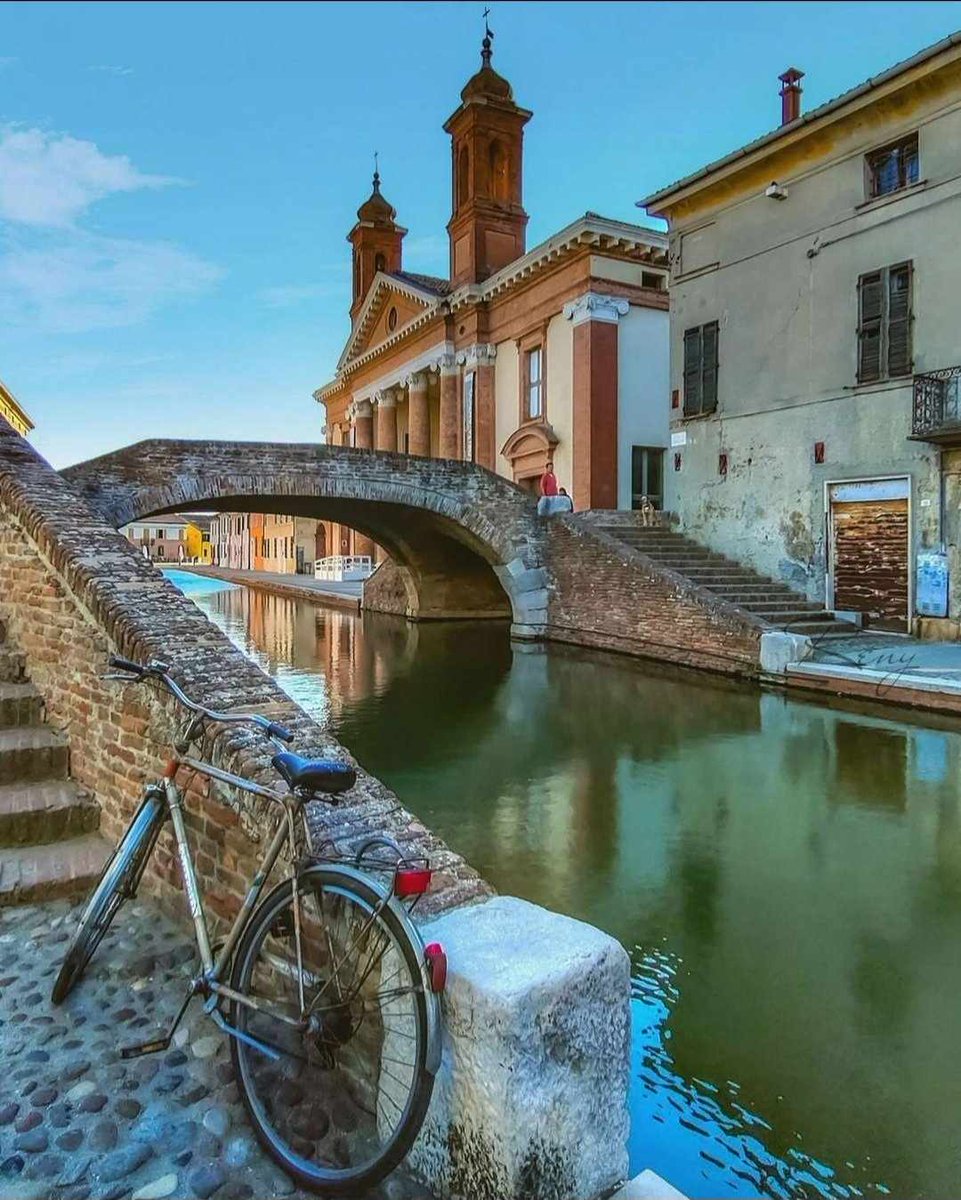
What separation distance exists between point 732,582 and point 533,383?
9.65 meters

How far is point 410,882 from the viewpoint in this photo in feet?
5.91

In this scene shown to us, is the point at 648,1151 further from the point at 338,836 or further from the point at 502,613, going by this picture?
the point at 502,613

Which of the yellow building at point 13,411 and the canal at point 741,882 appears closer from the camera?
the canal at point 741,882

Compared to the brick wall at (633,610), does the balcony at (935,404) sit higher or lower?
higher

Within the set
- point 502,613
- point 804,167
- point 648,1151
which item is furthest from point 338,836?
point 502,613

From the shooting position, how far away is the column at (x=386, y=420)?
2945cm

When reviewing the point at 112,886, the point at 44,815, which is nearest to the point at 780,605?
the point at 44,815

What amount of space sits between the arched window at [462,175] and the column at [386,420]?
7662 millimetres

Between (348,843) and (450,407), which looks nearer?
(348,843)

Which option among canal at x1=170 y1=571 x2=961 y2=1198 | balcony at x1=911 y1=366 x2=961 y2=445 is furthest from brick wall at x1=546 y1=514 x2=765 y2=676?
balcony at x1=911 y1=366 x2=961 y2=445

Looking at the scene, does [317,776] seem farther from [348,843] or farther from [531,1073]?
[531,1073]

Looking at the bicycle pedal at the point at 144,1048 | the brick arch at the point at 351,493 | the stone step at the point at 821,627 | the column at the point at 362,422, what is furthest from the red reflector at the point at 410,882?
the column at the point at 362,422

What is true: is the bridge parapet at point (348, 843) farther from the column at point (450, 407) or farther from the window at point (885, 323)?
the column at point (450, 407)

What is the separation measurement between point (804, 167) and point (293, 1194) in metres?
15.3
